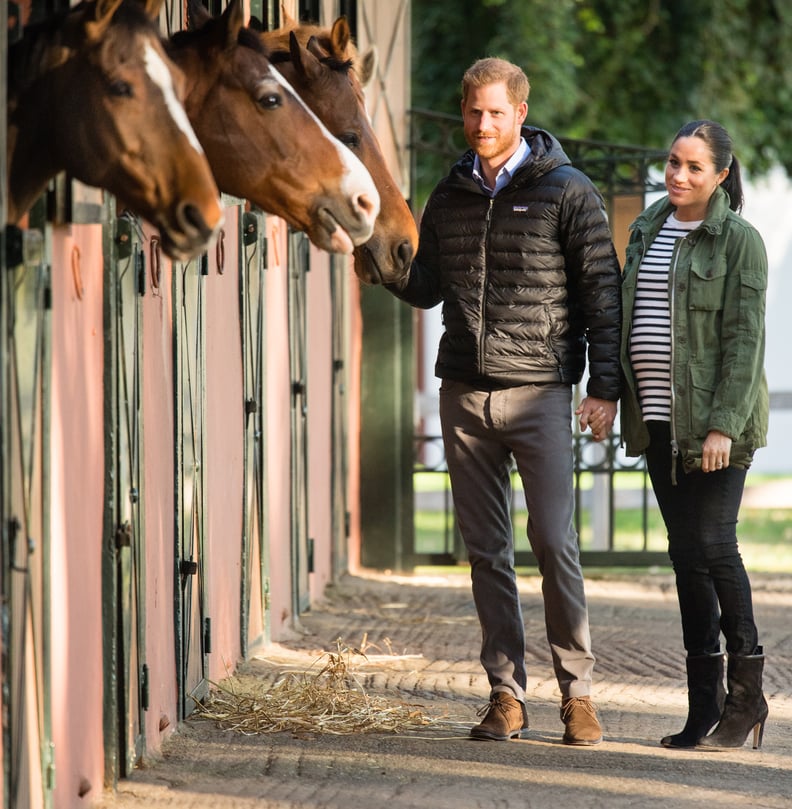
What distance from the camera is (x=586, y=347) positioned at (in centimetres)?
541

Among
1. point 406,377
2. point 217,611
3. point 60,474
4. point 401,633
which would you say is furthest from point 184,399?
point 406,377

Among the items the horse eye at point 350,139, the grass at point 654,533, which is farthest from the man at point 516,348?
the grass at point 654,533

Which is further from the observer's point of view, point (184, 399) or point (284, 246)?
point (284, 246)

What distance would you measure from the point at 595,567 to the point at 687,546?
5.45 meters

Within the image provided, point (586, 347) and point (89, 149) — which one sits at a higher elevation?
point (89, 149)

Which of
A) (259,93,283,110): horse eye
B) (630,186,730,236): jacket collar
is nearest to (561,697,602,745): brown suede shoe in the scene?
(630,186,730,236): jacket collar

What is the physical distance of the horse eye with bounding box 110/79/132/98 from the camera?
346 cm

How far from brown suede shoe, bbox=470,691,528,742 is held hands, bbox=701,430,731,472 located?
3.46 ft

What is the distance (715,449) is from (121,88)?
2.37 meters

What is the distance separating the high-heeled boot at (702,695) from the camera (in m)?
5.27

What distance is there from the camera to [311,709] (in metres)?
5.81

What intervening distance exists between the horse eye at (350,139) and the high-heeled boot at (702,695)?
1991 millimetres

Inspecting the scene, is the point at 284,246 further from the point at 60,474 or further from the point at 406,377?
the point at 60,474

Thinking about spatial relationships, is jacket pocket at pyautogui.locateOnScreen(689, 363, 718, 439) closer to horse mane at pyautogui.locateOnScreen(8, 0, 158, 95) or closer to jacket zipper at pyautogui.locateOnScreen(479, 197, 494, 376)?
jacket zipper at pyautogui.locateOnScreen(479, 197, 494, 376)
